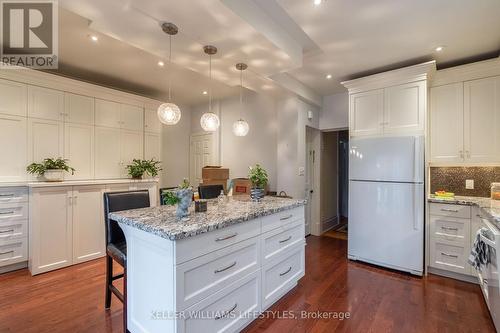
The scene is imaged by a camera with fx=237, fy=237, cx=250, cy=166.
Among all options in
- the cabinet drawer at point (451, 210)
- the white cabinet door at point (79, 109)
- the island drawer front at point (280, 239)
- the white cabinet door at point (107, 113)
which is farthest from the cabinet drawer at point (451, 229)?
the white cabinet door at point (79, 109)

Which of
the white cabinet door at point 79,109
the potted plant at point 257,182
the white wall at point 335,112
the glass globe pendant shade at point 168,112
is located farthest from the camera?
the white wall at point 335,112

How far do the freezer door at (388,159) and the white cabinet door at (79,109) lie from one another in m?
4.02

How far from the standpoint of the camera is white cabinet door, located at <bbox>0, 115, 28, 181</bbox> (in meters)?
2.99

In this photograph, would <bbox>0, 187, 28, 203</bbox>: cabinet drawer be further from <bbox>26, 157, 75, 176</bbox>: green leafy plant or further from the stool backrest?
the stool backrest

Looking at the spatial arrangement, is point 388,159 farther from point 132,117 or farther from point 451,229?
point 132,117

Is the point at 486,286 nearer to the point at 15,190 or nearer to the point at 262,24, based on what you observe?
the point at 262,24

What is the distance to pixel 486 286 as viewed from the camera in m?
2.15

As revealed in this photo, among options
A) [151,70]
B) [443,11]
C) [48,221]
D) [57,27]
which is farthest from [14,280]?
[443,11]

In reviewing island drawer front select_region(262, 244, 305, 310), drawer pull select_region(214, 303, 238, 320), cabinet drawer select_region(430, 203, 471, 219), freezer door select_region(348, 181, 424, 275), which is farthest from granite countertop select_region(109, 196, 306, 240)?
cabinet drawer select_region(430, 203, 471, 219)

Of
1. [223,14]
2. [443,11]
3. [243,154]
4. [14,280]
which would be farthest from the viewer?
[243,154]

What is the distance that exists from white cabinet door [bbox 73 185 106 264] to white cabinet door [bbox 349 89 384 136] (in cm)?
381

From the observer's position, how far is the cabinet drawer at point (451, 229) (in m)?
2.79

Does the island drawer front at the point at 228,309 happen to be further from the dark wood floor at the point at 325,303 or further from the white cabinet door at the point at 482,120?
the white cabinet door at the point at 482,120

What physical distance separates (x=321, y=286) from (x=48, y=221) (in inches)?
136
